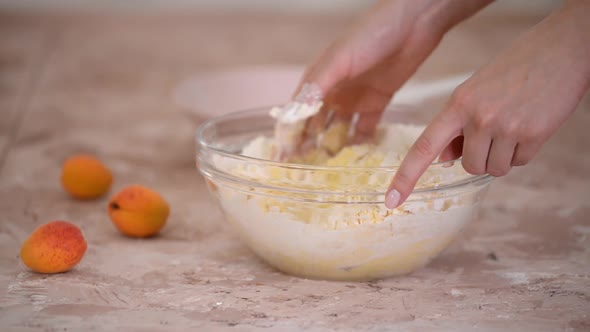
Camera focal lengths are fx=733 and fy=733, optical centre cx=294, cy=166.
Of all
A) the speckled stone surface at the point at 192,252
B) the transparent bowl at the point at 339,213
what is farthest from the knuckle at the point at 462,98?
the speckled stone surface at the point at 192,252

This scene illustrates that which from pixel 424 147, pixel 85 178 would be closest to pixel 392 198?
pixel 424 147

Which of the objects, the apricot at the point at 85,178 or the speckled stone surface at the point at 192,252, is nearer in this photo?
the speckled stone surface at the point at 192,252

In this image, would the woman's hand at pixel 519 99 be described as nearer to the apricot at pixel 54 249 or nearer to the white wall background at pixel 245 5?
the apricot at pixel 54 249

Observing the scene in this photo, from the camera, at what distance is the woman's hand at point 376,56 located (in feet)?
4.04

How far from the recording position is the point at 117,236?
1.29m

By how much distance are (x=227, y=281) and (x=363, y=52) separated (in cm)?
45

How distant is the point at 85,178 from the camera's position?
1447mm

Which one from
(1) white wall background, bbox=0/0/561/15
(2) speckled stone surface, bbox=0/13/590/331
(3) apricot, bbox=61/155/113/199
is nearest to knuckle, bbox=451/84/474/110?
(2) speckled stone surface, bbox=0/13/590/331

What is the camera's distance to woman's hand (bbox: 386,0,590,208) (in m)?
0.89

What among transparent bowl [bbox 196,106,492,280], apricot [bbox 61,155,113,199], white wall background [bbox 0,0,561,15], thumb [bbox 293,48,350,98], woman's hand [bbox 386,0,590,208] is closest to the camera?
woman's hand [bbox 386,0,590,208]

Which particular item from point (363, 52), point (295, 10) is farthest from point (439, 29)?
point (295, 10)

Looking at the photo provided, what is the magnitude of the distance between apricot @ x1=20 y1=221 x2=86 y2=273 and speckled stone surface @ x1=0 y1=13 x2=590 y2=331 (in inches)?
0.9

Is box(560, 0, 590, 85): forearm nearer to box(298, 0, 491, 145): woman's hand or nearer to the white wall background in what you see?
box(298, 0, 491, 145): woman's hand

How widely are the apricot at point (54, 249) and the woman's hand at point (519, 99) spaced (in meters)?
0.50
